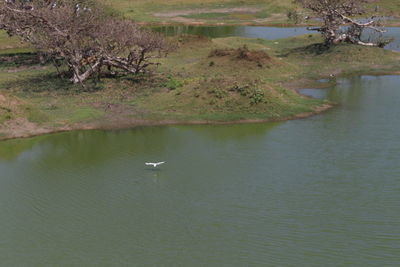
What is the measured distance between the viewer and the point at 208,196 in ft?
76.7

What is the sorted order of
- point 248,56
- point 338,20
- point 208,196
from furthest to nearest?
point 338,20
point 248,56
point 208,196

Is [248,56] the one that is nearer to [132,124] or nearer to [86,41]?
[86,41]

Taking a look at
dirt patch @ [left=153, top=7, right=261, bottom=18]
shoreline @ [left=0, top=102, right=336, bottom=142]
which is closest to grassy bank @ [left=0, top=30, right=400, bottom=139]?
shoreline @ [left=0, top=102, right=336, bottom=142]

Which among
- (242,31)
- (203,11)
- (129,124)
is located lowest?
(129,124)

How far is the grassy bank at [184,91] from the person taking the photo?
34.2m

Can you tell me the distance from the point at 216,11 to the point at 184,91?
57.1 meters

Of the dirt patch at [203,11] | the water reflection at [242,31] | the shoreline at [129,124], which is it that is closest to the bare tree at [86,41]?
the shoreline at [129,124]

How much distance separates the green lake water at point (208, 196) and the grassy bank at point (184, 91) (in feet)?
5.89

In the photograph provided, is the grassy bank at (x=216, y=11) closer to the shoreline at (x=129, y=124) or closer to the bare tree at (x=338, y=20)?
the bare tree at (x=338, y=20)

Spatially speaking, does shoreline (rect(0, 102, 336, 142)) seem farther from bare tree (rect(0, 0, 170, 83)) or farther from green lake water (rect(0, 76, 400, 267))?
bare tree (rect(0, 0, 170, 83))

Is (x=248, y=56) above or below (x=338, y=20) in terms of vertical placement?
below

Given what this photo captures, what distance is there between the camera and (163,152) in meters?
29.1

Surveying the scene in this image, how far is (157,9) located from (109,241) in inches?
3145

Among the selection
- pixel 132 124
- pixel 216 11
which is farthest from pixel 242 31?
pixel 132 124
